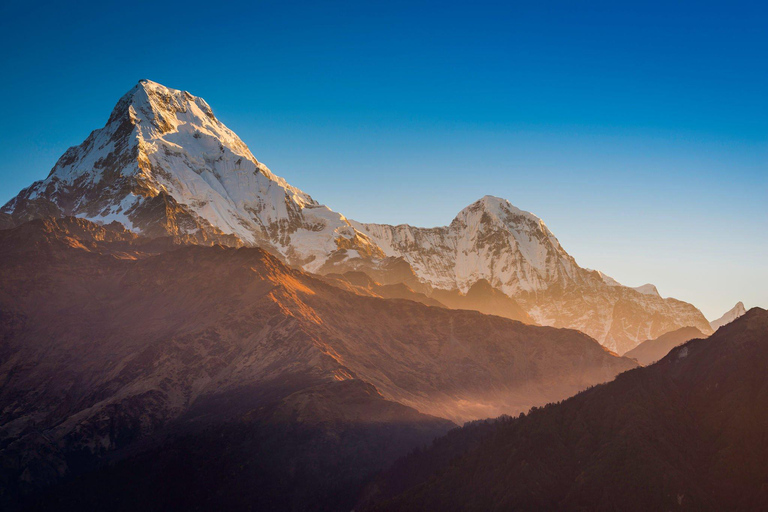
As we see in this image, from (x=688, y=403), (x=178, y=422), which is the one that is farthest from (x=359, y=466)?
(x=688, y=403)

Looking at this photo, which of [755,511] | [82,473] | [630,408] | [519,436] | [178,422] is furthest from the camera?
[178,422]

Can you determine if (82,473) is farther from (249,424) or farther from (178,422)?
(249,424)

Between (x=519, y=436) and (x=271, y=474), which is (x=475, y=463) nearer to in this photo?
(x=519, y=436)

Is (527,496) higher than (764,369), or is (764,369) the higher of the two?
(764,369)

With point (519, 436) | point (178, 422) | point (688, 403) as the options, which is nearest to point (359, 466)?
point (519, 436)

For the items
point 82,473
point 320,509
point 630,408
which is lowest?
point 320,509

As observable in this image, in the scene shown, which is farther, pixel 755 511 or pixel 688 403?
pixel 688 403

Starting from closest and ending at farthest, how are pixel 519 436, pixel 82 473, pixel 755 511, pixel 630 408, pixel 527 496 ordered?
pixel 755 511 → pixel 527 496 → pixel 630 408 → pixel 519 436 → pixel 82 473
